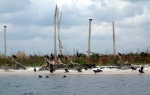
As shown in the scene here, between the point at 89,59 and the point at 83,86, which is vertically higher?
the point at 89,59

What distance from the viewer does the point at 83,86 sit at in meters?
34.2

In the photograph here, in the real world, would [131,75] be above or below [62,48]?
below

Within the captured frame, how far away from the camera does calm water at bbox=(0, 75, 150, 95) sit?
3030 cm

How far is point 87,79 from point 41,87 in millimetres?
6726

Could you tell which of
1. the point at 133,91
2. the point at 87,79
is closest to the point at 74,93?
the point at 133,91

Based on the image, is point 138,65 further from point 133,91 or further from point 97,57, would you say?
point 133,91

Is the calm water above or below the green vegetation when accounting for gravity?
below

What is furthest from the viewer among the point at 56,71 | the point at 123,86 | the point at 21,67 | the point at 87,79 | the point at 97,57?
the point at 97,57

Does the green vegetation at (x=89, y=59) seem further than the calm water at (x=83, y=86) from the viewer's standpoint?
Yes

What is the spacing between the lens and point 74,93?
1161 inches

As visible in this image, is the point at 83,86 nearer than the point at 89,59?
Yes

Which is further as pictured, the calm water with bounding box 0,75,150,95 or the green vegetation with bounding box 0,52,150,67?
the green vegetation with bounding box 0,52,150,67

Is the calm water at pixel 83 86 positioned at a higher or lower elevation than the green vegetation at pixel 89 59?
lower

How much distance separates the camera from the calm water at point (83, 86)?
30.3 metres
